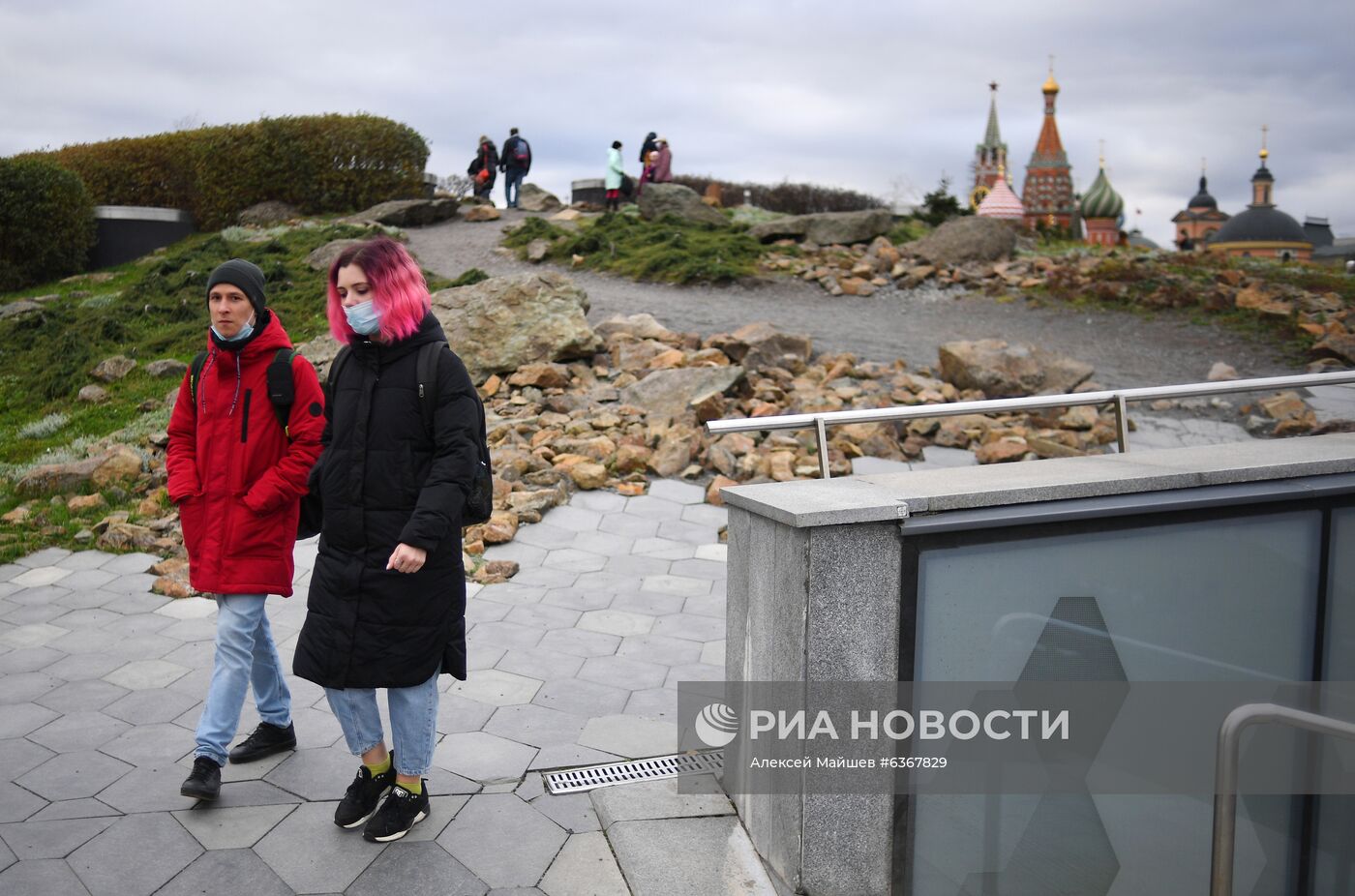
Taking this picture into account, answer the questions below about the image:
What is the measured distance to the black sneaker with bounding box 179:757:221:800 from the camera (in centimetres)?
355

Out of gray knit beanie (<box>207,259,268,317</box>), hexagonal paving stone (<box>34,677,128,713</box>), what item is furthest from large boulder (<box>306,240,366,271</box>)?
gray knit beanie (<box>207,259,268,317</box>)

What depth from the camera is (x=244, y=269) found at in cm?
374

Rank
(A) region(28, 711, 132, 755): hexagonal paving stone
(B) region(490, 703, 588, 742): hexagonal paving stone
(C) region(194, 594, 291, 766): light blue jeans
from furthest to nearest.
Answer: (B) region(490, 703, 588, 742): hexagonal paving stone, (A) region(28, 711, 132, 755): hexagonal paving stone, (C) region(194, 594, 291, 766): light blue jeans

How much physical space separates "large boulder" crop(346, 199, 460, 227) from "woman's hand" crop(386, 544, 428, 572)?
18.8 meters

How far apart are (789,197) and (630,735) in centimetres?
2481

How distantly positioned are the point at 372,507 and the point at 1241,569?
261 centimetres

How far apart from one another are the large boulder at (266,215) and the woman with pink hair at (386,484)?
752 inches

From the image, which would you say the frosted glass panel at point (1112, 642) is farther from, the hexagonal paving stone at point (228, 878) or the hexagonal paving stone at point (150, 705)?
the hexagonal paving stone at point (150, 705)

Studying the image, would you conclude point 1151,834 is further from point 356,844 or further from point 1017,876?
point 356,844

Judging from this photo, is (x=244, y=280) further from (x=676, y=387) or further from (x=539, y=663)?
(x=676, y=387)

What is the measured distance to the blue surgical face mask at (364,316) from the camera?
3.26 meters

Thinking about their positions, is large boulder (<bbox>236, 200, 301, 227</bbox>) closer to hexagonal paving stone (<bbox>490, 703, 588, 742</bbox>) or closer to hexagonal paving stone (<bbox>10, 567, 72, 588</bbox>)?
hexagonal paving stone (<bbox>10, 567, 72, 588</bbox>)

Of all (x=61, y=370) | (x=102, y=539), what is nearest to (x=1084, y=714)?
(x=102, y=539)

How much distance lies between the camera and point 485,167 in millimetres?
25531
